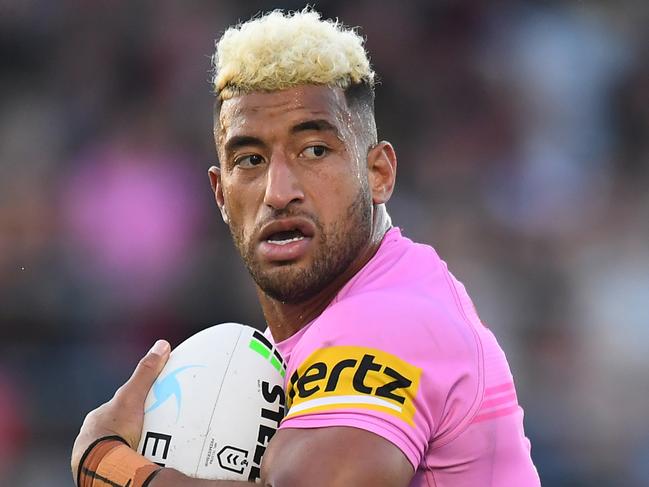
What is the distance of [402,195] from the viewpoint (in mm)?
8047

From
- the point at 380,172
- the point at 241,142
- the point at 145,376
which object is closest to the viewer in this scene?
the point at 145,376

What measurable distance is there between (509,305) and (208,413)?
16.4ft

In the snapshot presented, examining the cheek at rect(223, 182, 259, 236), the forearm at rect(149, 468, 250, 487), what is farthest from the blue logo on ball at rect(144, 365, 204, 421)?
the cheek at rect(223, 182, 259, 236)

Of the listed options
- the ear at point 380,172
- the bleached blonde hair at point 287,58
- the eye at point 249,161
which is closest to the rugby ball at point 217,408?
the eye at point 249,161

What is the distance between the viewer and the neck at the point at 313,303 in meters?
3.07

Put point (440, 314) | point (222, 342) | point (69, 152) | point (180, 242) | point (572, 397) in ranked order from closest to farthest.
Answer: point (440, 314) < point (222, 342) < point (572, 397) < point (180, 242) < point (69, 152)

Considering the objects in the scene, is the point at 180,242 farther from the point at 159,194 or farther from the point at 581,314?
the point at 581,314

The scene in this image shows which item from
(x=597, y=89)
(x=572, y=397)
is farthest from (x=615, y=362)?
(x=597, y=89)

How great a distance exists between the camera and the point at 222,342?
2.95 meters

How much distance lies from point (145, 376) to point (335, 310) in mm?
593

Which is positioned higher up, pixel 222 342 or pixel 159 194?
pixel 159 194

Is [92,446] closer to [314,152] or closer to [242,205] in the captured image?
[242,205]

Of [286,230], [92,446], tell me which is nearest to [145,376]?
[92,446]

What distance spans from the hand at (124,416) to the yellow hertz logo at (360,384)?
19.3 inches
